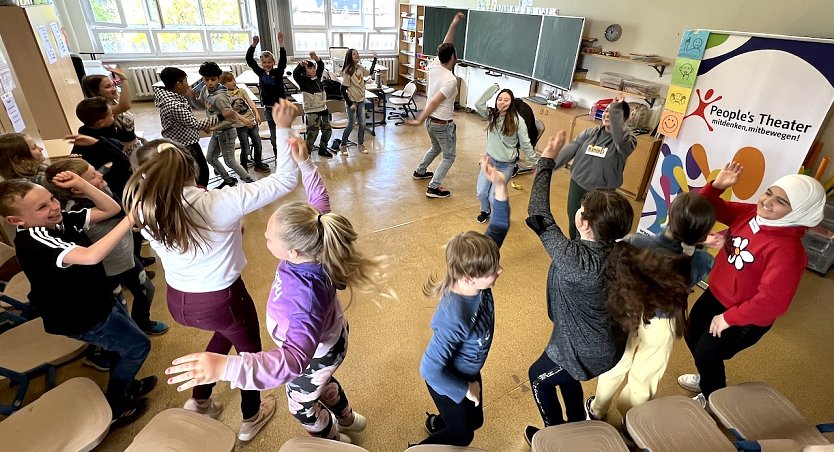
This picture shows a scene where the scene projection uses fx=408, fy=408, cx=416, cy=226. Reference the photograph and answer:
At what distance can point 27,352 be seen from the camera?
2.04 meters

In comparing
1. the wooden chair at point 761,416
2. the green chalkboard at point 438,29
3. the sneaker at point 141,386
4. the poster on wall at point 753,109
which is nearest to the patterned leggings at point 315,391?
the sneaker at point 141,386

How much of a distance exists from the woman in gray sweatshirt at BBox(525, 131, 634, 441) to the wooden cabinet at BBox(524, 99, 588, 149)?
4322mm

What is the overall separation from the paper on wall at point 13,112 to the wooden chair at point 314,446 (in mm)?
3117

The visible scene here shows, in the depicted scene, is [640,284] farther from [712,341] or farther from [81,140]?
[81,140]

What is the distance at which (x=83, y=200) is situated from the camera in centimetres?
208

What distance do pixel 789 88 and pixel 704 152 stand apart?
0.63 metres

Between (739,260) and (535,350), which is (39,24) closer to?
(535,350)

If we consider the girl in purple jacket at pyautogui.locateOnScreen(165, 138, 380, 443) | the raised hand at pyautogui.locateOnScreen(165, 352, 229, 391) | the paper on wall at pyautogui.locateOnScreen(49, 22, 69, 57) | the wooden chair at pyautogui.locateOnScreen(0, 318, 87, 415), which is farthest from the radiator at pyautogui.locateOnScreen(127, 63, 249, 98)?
the raised hand at pyautogui.locateOnScreen(165, 352, 229, 391)

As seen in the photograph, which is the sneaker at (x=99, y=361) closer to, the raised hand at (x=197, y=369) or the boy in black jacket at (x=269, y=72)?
the raised hand at (x=197, y=369)

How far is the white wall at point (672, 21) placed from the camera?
3680 millimetres

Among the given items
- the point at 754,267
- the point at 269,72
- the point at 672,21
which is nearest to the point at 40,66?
the point at 269,72

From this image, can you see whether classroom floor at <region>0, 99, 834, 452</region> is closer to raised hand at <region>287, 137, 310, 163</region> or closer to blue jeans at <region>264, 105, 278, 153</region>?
raised hand at <region>287, 137, 310, 163</region>

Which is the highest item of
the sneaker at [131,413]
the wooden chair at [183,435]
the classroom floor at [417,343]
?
the wooden chair at [183,435]

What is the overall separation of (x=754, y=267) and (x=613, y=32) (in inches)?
173
